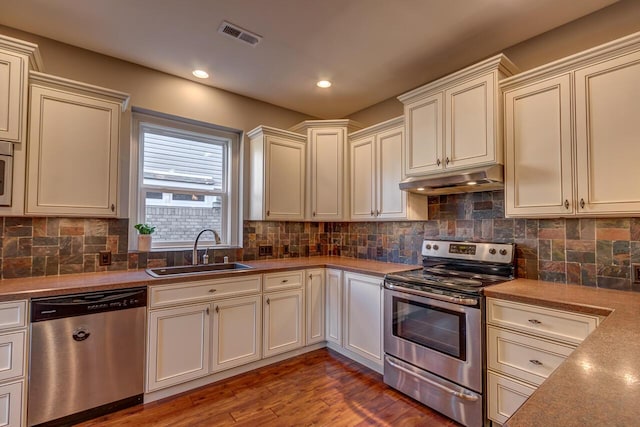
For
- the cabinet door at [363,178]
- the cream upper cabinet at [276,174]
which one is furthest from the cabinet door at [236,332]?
the cabinet door at [363,178]

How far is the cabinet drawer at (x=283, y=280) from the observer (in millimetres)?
2787

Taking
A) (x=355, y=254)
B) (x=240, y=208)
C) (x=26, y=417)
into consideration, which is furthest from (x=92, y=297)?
(x=355, y=254)

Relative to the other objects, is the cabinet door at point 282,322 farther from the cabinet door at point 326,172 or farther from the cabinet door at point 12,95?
the cabinet door at point 12,95

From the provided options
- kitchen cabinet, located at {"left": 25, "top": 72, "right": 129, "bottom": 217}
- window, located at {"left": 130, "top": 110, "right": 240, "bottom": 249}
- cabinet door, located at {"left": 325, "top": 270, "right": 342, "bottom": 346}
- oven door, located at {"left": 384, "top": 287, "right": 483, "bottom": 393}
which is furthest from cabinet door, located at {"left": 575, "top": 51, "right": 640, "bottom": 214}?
kitchen cabinet, located at {"left": 25, "top": 72, "right": 129, "bottom": 217}

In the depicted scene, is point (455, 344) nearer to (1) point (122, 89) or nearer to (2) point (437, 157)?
(2) point (437, 157)

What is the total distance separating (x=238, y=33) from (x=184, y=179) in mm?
1493

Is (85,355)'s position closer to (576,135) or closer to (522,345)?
(522,345)

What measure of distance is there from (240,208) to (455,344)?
7.79 feet

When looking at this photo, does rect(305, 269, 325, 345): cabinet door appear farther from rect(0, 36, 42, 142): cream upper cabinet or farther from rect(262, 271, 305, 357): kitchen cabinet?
rect(0, 36, 42, 142): cream upper cabinet

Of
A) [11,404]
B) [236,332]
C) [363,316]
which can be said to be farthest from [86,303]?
[363,316]

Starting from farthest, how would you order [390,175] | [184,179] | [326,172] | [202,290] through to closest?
[326,172], [184,179], [390,175], [202,290]

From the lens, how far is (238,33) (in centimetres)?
227

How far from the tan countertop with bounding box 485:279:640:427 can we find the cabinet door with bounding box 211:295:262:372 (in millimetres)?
2228

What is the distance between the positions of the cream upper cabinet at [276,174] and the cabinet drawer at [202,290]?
76 centimetres
